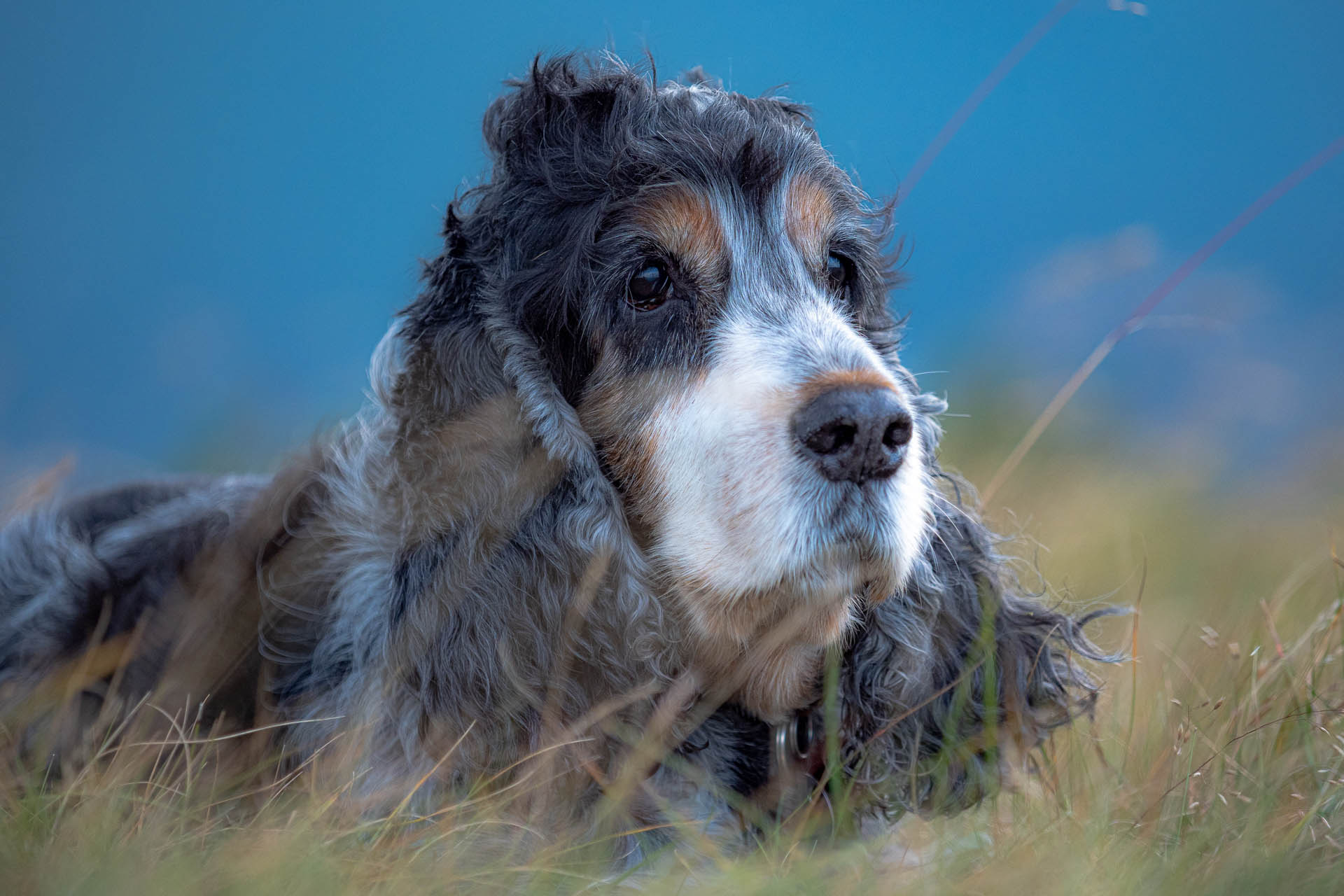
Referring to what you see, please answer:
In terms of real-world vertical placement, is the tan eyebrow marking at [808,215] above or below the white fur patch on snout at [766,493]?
above

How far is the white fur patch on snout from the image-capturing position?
2.46 m

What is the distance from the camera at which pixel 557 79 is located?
3104 millimetres

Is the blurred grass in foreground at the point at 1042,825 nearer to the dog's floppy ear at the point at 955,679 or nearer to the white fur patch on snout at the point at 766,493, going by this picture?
the dog's floppy ear at the point at 955,679

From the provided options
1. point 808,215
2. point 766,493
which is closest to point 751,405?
point 766,493

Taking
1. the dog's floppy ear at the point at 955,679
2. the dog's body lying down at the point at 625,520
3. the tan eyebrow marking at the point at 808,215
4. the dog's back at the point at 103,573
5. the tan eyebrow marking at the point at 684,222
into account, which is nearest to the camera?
the dog's body lying down at the point at 625,520

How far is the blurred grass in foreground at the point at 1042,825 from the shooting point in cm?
224

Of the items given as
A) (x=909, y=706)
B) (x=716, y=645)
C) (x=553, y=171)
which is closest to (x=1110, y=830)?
(x=909, y=706)

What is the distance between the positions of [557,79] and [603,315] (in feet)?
2.52

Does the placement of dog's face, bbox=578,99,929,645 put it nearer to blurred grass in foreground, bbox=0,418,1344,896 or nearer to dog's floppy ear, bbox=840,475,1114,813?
dog's floppy ear, bbox=840,475,1114,813

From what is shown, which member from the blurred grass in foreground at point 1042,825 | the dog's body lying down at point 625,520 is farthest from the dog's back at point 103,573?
the blurred grass in foreground at point 1042,825

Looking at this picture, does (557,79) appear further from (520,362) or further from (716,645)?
(716,645)

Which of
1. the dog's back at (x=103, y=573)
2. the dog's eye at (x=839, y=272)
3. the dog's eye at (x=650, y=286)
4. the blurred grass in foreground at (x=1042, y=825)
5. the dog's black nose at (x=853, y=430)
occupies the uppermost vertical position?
the dog's eye at (x=650, y=286)

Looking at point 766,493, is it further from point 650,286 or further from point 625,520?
point 650,286

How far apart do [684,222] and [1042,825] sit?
169cm
